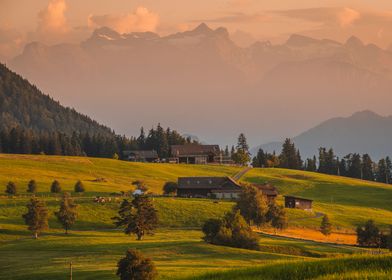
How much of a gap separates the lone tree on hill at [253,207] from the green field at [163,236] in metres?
7.64

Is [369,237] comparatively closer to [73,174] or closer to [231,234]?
[231,234]

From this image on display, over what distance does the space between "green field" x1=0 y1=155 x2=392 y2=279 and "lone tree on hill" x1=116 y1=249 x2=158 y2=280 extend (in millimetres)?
1177

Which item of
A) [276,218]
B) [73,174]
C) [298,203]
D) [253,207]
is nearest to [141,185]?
[73,174]

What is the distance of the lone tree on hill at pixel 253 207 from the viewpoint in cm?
11944

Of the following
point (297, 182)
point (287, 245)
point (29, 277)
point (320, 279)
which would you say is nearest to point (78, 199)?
point (287, 245)

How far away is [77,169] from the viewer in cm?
18712

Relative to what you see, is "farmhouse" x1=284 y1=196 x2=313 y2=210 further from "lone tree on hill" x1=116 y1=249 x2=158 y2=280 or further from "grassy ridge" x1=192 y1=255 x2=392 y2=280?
"grassy ridge" x1=192 y1=255 x2=392 y2=280

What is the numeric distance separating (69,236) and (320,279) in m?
84.9

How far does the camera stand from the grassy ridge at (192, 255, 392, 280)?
22.4 meters

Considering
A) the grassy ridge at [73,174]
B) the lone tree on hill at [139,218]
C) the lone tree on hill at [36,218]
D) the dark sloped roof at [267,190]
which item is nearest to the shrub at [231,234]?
the lone tree on hill at [139,218]

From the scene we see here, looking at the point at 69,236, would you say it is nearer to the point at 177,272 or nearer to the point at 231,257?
the point at 231,257

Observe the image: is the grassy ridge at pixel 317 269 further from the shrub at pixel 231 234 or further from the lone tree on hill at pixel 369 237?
the lone tree on hill at pixel 369 237

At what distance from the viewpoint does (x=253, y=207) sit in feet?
392

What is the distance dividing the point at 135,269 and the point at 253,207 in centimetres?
6046
